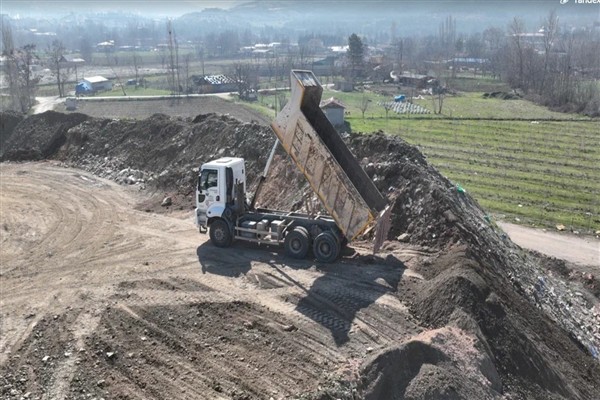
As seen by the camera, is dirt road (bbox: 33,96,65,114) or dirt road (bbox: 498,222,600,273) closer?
dirt road (bbox: 498,222,600,273)

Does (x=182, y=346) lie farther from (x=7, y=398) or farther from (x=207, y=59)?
(x=207, y=59)

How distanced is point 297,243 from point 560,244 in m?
14.6

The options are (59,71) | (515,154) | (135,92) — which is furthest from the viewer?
(59,71)

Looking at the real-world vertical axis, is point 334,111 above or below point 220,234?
above

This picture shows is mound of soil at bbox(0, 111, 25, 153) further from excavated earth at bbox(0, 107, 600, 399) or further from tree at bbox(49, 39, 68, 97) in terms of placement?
tree at bbox(49, 39, 68, 97)

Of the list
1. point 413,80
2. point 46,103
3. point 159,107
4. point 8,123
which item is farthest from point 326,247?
point 413,80

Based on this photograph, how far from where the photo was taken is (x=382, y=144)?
22.8 m

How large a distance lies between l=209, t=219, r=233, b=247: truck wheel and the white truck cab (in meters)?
0.28

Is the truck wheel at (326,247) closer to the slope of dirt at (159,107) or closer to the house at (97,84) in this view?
the slope of dirt at (159,107)

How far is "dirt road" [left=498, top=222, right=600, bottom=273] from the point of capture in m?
24.8

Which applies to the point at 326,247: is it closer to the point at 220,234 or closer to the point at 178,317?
the point at 220,234

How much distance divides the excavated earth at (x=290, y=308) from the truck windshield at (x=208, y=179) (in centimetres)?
225

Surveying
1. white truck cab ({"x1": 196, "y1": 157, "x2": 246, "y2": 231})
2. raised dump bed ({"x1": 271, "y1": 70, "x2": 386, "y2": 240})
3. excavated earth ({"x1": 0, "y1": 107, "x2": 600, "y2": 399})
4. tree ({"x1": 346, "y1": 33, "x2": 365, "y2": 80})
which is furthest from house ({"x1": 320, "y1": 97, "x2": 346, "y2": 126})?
tree ({"x1": 346, "y1": 33, "x2": 365, "y2": 80})

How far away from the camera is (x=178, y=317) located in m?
15.1
